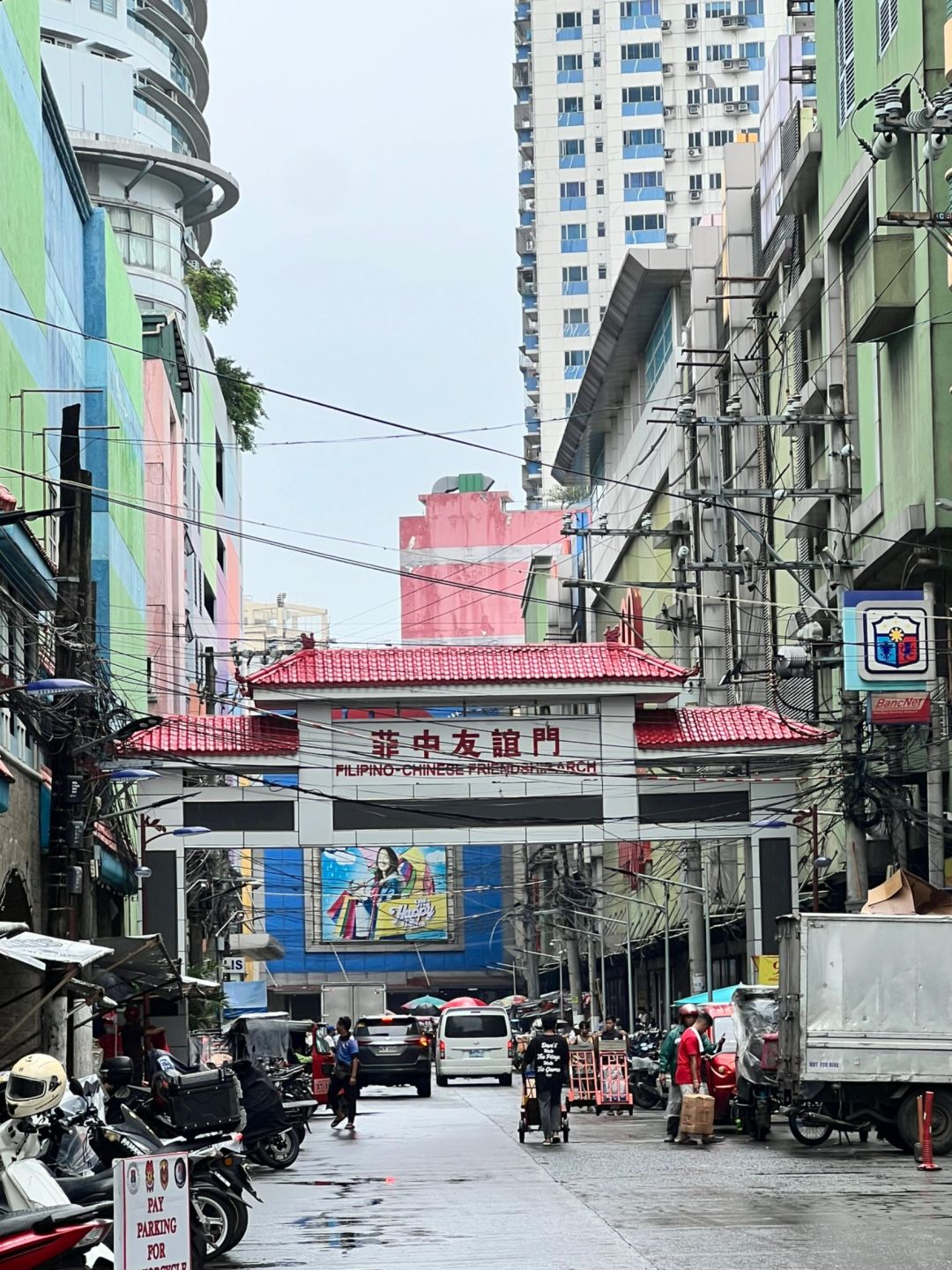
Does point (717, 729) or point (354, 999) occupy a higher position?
point (717, 729)

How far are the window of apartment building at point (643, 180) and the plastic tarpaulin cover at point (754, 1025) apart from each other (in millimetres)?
94876

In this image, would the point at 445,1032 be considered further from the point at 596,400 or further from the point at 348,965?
the point at 348,965

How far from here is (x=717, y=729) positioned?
131ft

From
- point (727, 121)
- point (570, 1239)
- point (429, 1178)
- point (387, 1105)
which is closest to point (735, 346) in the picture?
point (387, 1105)

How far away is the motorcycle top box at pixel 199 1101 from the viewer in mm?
18469

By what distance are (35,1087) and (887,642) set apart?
22.6 m

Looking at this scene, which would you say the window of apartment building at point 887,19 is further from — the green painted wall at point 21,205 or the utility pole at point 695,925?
the utility pole at point 695,925

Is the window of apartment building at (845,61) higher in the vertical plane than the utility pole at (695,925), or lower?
higher

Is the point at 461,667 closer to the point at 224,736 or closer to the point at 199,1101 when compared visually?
the point at 224,736

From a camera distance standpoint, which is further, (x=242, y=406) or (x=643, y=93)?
(x=643, y=93)

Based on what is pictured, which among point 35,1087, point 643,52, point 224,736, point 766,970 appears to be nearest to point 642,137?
point 643,52

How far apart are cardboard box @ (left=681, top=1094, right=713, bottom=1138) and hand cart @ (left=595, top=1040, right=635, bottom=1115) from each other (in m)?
8.81

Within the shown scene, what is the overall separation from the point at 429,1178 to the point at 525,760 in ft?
62.6

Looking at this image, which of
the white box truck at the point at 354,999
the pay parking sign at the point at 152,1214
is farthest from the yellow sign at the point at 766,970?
the white box truck at the point at 354,999
